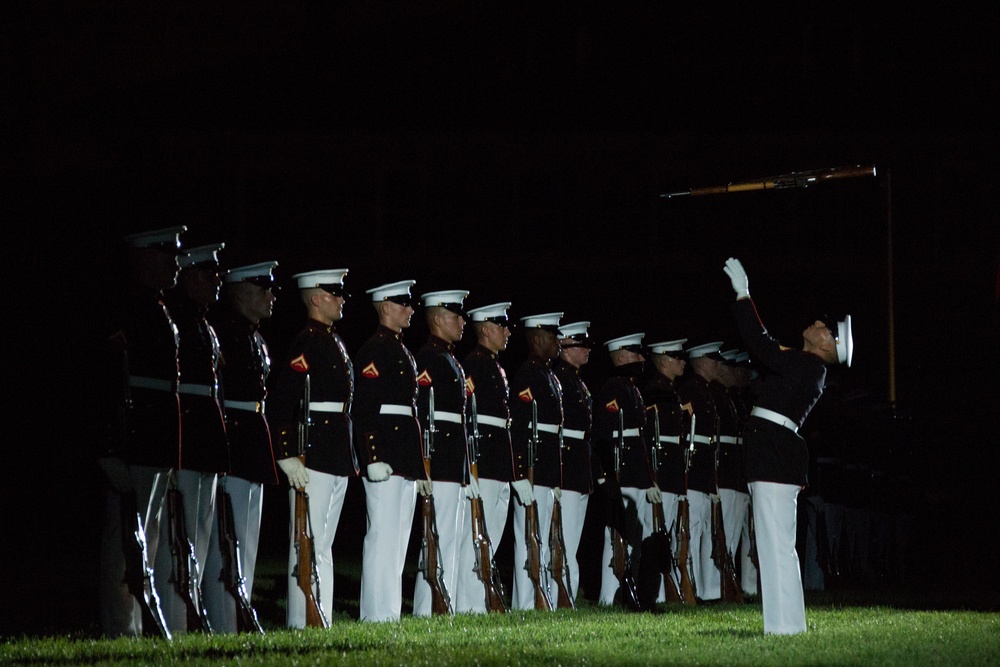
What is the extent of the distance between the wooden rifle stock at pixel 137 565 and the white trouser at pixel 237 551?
91 cm

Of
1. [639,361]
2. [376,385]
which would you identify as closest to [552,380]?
[639,361]

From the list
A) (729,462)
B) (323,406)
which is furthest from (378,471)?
(729,462)

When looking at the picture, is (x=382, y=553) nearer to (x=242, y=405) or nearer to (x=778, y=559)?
(x=242, y=405)

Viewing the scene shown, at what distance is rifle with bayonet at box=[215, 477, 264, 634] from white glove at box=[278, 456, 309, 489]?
1.78 ft

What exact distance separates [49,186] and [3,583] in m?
12.4

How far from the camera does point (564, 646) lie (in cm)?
922

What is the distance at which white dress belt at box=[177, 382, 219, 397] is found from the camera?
9.39m

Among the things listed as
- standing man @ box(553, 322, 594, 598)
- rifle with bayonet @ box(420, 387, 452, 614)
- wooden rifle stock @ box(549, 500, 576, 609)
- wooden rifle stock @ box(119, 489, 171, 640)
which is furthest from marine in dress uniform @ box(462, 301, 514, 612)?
wooden rifle stock @ box(119, 489, 171, 640)

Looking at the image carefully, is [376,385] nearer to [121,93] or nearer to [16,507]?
[16,507]

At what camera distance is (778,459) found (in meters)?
10.1

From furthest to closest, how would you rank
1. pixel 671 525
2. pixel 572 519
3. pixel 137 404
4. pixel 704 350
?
pixel 704 350
pixel 671 525
pixel 572 519
pixel 137 404

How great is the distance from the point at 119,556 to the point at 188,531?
69cm

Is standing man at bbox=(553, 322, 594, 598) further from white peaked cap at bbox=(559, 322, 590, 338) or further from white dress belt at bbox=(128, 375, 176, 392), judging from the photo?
white dress belt at bbox=(128, 375, 176, 392)

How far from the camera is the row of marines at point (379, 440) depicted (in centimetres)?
907
